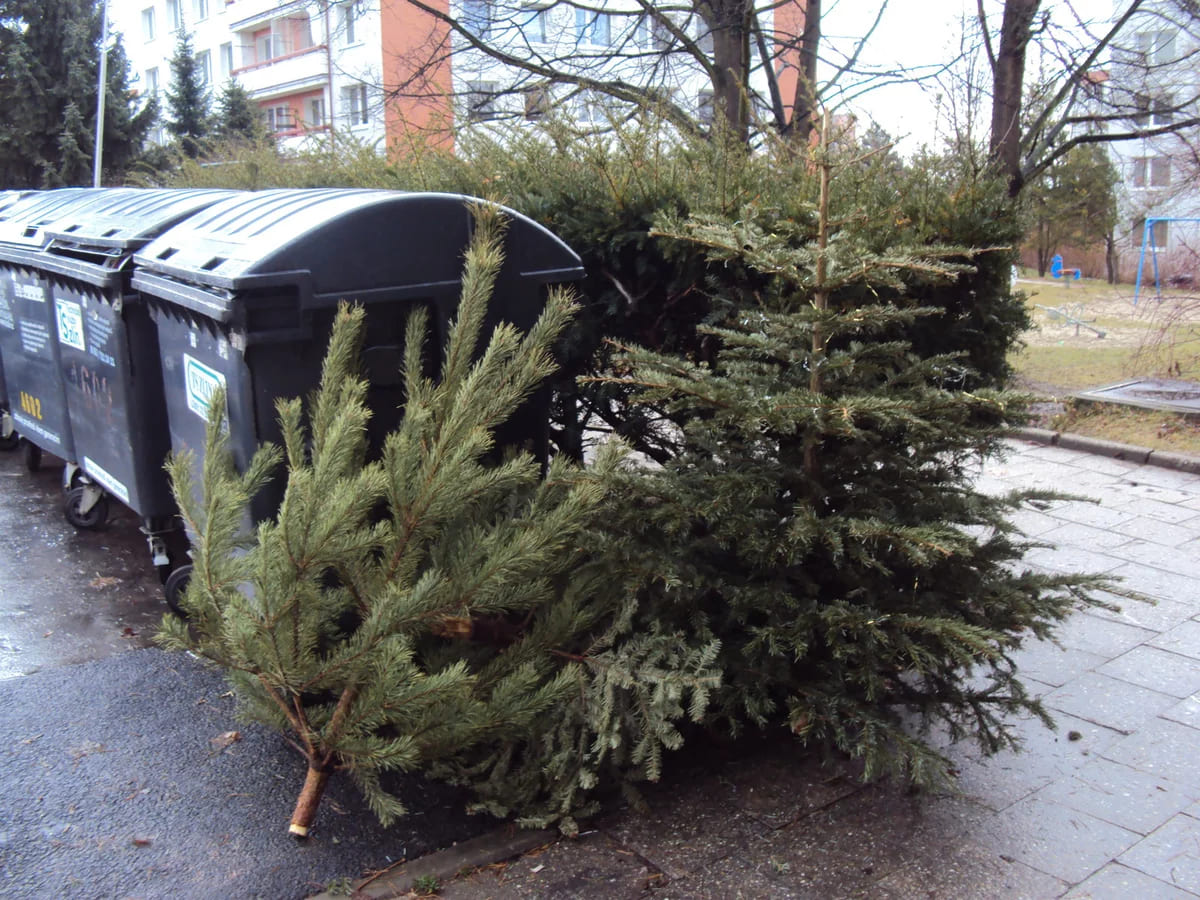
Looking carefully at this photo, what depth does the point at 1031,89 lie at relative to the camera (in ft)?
29.9

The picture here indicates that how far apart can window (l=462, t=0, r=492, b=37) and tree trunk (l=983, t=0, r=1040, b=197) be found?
5.41 meters

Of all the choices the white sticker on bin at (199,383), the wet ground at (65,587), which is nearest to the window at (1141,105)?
the white sticker on bin at (199,383)

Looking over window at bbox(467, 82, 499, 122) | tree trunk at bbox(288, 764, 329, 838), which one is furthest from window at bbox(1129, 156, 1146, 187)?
tree trunk at bbox(288, 764, 329, 838)

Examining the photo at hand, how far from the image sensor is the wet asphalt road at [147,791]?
291 cm

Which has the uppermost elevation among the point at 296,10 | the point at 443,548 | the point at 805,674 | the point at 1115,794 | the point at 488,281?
the point at 296,10

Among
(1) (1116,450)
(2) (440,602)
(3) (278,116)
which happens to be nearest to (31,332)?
(2) (440,602)

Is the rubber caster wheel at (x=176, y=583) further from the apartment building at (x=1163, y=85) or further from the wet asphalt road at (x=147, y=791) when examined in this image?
the apartment building at (x=1163, y=85)

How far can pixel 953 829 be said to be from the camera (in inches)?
122

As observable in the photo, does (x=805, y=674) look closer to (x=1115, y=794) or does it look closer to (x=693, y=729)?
(x=693, y=729)

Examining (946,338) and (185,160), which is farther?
(185,160)

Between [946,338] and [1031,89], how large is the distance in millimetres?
6524

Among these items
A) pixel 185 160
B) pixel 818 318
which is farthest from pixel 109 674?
pixel 185 160

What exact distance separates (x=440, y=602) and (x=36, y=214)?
515 centimetres

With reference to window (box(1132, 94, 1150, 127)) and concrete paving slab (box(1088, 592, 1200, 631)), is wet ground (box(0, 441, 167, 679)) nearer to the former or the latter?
concrete paving slab (box(1088, 592, 1200, 631))
